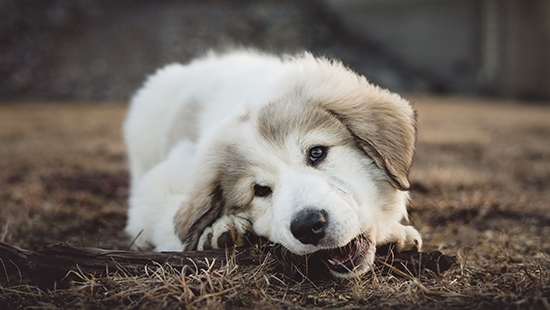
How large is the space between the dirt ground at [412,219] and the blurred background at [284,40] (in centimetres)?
799

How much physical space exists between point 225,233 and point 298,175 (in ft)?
1.54

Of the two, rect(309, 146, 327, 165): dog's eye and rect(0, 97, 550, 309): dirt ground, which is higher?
rect(309, 146, 327, 165): dog's eye

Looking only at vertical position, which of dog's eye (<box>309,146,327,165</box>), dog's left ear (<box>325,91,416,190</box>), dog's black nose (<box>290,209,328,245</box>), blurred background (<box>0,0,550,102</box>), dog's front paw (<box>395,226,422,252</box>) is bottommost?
blurred background (<box>0,0,550,102</box>)

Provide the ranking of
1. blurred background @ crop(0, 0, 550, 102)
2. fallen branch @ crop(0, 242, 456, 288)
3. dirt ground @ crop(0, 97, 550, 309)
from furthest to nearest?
→ blurred background @ crop(0, 0, 550, 102), fallen branch @ crop(0, 242, 456, 288), dirt ground @ crop(0, 97, 550, 309)

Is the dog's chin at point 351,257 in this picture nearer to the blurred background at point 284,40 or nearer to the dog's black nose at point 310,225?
the dog's black nose at point 310,225

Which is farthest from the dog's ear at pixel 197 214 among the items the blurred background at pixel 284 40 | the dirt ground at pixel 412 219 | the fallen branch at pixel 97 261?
the blurred background at pixel 284 40

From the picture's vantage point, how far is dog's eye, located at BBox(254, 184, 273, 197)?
2320 mm

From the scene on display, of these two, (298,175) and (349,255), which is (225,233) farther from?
(349,255)

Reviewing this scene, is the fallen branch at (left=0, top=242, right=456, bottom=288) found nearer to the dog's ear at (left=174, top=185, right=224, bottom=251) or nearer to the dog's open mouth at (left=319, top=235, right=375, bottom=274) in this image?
the dog's open mouth at (left=319, top=235, right=375, bottom=274)

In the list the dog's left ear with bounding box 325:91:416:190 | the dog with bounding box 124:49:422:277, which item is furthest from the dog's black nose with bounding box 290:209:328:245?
the dog's left ear with bounding box 325:91:416:190

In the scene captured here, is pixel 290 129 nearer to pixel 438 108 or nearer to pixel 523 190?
pixel 523 190

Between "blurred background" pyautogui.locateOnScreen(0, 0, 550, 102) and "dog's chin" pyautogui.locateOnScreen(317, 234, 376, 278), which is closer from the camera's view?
"dog's chin" pyautogui.locateOnScreen(317, 234, 376, 278)

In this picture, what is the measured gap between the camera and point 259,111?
8.15ft

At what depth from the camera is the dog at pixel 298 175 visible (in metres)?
2.08
